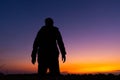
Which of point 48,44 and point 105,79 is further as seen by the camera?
point 48,44

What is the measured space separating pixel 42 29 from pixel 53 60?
1673mm

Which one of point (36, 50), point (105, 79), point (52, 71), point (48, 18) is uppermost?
point (48, 18)

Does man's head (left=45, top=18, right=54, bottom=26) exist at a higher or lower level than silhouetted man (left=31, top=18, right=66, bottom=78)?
higher

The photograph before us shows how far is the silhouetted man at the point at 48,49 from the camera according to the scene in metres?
16.2

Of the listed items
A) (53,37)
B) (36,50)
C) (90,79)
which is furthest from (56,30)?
(90,79)

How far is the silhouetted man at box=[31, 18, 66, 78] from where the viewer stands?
1616 cm

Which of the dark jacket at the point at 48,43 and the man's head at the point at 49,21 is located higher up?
the man's head at the point at 49,21

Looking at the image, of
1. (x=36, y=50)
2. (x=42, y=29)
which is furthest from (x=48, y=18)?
(x=36, y=50)

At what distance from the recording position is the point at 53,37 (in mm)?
16328

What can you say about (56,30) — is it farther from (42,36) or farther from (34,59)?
(34,59)

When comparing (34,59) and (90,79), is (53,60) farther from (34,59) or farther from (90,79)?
(90,79)

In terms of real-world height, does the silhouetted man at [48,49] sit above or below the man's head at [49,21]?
below

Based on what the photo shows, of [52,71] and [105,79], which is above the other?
[52,71]

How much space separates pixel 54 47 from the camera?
16469 mm
